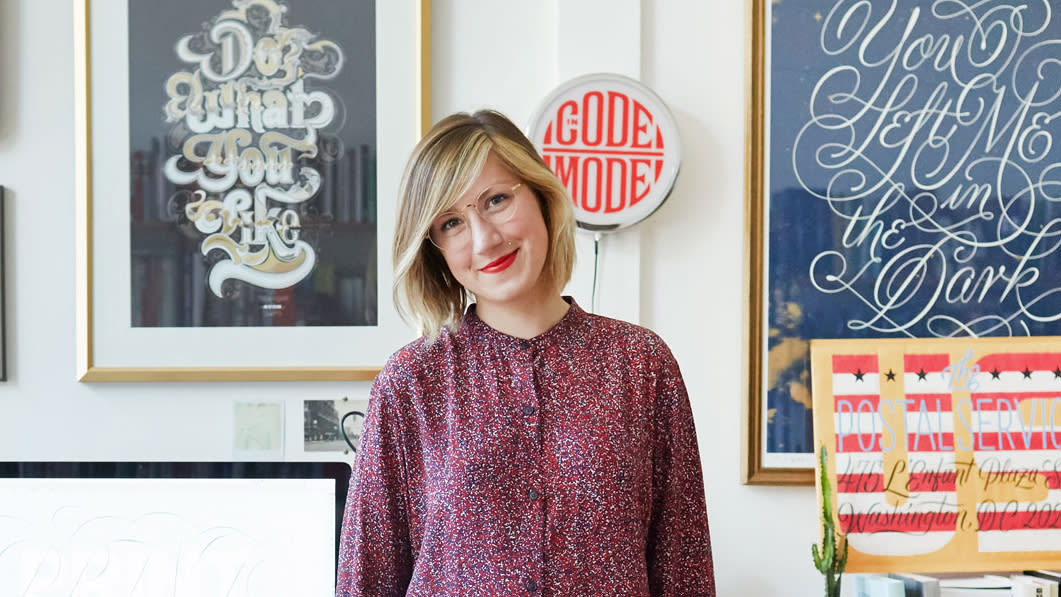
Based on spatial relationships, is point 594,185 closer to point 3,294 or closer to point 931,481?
point 931,481

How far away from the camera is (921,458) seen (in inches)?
56.0

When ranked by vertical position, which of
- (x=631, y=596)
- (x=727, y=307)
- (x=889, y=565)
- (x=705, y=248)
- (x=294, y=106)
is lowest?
(x=889, y=565)

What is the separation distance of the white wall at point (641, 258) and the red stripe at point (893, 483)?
17 cm

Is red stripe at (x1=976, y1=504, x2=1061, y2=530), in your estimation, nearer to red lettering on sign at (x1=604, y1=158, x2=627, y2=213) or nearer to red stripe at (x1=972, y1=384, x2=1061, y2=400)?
red stripe at (x1=972, y1=384, x2=1061, y2=400)

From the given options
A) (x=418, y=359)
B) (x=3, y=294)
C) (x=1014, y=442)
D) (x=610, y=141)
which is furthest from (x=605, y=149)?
(x=3, y=294)

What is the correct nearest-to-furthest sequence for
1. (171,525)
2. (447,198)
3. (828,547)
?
(447,198), (171,525), (828,547)

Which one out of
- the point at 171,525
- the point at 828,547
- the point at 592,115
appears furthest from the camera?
the point at 592,115

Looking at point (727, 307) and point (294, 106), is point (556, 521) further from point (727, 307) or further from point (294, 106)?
point (294, 106)

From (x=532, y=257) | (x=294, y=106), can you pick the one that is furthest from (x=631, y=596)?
(x=294, y=106)

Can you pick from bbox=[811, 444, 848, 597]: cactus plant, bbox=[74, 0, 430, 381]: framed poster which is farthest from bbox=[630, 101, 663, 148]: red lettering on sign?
bbox=[811, 444, 848, 597]: cactus plant

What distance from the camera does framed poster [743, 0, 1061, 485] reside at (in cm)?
153

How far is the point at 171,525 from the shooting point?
122 centimetres

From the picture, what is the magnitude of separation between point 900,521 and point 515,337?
30.3 inches

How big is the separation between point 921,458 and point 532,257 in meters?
0.81
